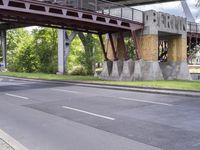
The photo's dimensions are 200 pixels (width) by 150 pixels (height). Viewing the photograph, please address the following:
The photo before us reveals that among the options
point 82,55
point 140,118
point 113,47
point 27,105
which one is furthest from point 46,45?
point 140,118

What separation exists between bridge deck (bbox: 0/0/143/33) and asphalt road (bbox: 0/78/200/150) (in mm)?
9929

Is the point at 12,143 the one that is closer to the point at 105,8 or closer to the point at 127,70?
the point at 105,8

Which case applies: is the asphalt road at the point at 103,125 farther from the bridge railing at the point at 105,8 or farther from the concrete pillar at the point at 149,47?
the concrete pillar at the point at 149,47

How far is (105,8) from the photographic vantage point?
29.2 metres

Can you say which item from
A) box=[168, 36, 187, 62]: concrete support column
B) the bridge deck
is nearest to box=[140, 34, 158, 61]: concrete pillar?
the bridge deck

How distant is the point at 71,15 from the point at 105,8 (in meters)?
4.87

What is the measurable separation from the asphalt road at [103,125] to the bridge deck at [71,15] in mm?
9929

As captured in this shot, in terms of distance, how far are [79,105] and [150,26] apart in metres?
18.9

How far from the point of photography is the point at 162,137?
788 cm

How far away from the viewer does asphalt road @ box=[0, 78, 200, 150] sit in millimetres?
7383

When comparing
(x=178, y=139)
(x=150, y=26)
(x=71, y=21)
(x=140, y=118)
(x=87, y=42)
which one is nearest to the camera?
(x=178, y=139)

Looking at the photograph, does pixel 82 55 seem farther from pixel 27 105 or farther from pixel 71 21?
pixel 27 105

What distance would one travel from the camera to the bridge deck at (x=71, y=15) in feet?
73.1

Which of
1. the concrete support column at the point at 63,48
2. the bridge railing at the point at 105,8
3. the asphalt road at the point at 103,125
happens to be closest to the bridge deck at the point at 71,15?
the bridge railing at the point at 105,8
